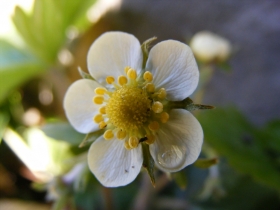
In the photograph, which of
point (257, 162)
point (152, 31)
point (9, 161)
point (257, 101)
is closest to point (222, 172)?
point (257, 162)

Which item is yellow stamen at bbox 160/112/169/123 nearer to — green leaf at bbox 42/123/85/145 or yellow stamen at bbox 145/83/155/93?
yellow stamen at bbox 145/83/155/93

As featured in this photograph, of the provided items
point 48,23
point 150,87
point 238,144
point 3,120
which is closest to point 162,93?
point 150,87

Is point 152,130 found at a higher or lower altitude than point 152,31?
higher

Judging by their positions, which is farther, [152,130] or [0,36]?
[0,36]

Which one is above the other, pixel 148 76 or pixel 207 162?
pixel 148 76

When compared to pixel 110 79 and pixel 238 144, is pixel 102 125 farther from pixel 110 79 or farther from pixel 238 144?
pixel 238 144

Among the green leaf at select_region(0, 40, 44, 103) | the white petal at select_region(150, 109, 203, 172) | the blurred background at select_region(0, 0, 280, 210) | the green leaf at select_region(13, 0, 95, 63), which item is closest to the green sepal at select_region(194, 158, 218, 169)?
the white petal at select_region(150, 109, 203, 172)

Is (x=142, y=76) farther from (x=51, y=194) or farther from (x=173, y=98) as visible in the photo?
(x=51, y=194)
